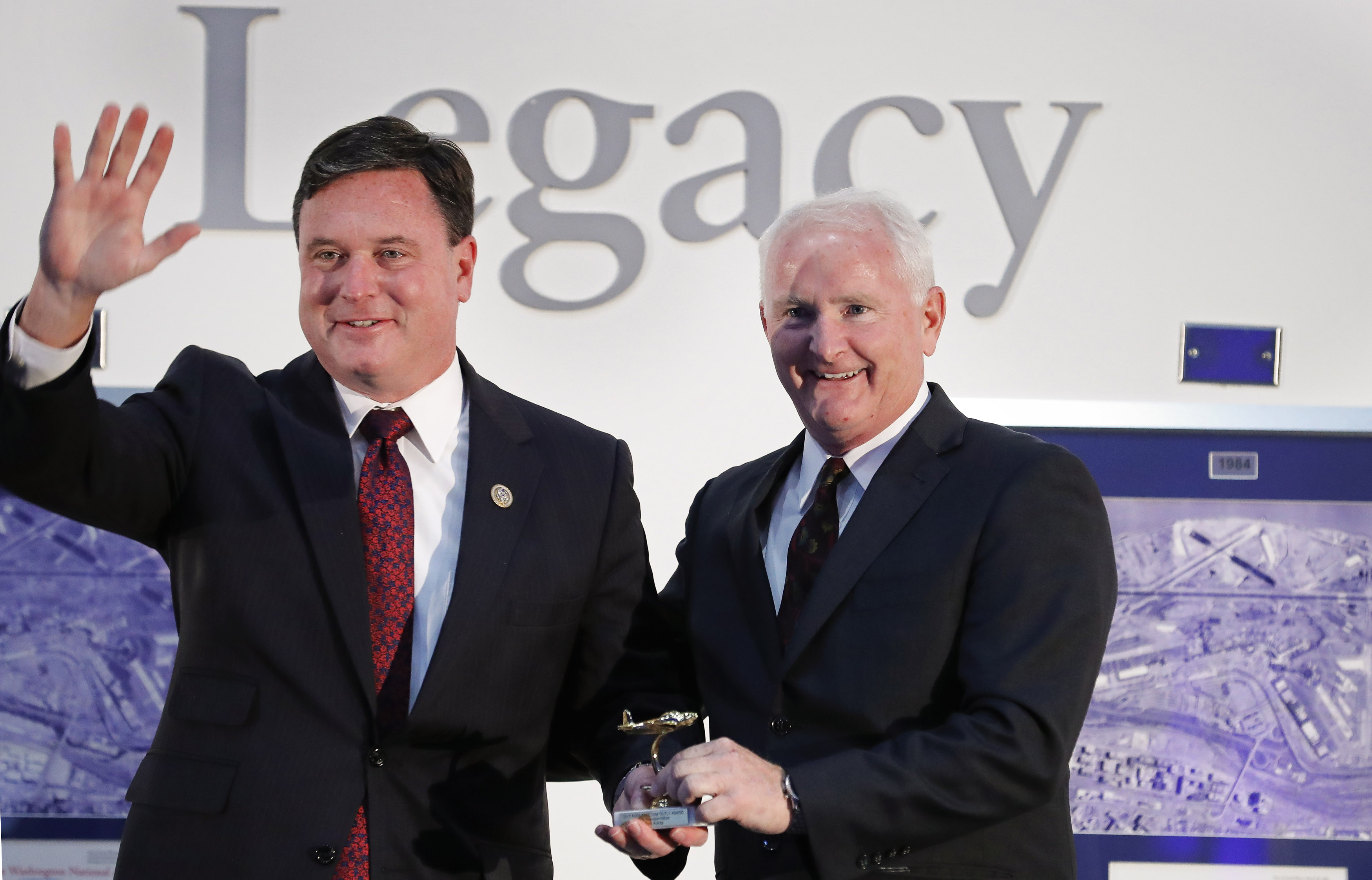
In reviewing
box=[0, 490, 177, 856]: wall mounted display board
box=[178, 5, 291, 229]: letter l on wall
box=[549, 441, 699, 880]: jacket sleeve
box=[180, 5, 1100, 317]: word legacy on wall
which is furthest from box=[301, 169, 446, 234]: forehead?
box=[0, 490, 177, 856]: wall mounted display board

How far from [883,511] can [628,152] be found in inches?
64.7

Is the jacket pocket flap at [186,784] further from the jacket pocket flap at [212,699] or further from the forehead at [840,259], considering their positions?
the forehead at [840,259]

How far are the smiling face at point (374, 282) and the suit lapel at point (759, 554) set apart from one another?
599 mm

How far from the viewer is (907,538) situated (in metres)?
1.88

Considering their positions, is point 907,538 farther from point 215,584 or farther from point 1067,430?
point 1067,430

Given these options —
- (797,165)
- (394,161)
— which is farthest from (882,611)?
(797,165)

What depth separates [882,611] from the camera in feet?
6.02

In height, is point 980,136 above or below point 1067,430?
above

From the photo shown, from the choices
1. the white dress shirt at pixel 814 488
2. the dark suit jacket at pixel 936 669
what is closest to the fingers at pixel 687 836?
the dark suit jacket at pixel 936 669

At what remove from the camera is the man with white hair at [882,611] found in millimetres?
1691

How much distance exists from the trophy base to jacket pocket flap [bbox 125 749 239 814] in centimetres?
Result: 60

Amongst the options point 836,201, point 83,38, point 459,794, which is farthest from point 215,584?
point 83,38

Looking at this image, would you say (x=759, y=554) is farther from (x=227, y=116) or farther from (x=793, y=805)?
(x=227, y=116)

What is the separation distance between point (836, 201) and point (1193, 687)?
1907 mm
